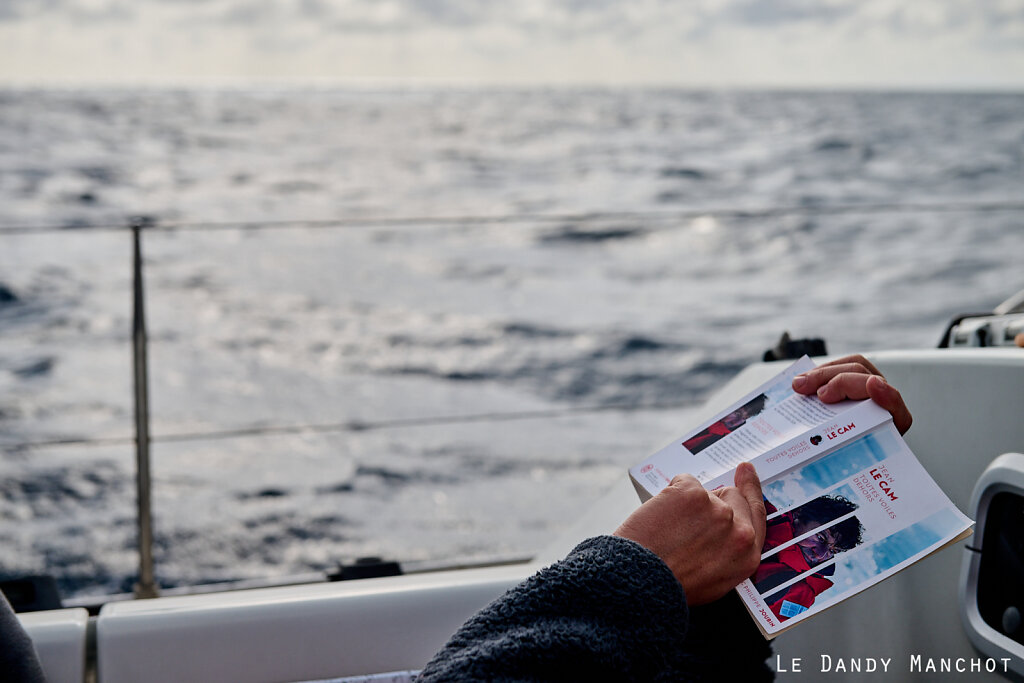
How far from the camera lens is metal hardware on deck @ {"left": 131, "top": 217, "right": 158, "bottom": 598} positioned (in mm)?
1308

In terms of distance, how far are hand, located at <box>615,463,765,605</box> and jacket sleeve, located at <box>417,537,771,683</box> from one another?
23mm

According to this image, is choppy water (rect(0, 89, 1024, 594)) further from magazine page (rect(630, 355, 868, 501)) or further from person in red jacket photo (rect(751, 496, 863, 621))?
person in red jacket photo (rect(751, 496, 863, 621))

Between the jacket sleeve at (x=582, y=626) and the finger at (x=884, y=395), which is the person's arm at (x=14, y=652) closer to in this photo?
the jacket sleeve at (x=582, y=626)

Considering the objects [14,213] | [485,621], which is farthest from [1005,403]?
[14,213]

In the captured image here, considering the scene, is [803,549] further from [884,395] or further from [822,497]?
[884,395]

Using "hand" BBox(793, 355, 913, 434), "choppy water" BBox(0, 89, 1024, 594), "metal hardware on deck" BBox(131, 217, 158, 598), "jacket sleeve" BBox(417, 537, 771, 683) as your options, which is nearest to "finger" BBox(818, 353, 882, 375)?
"hand" BBox(793, 355, 913, 434)

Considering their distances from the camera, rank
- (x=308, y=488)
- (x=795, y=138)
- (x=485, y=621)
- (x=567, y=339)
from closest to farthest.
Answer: (x=485, y=621) < (x=308, y=488) < (x=567, y=339) < (x=795, y=138)

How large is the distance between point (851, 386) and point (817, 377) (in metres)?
0.03

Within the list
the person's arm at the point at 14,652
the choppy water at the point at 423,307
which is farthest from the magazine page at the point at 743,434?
the choppy water at the point at 423,307

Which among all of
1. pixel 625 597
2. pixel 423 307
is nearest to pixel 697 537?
pixel 625 597

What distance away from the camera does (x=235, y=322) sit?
5461 mm

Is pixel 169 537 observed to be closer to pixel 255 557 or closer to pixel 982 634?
pixel 255 557

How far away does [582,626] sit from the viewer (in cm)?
51

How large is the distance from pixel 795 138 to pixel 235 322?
8.37m
